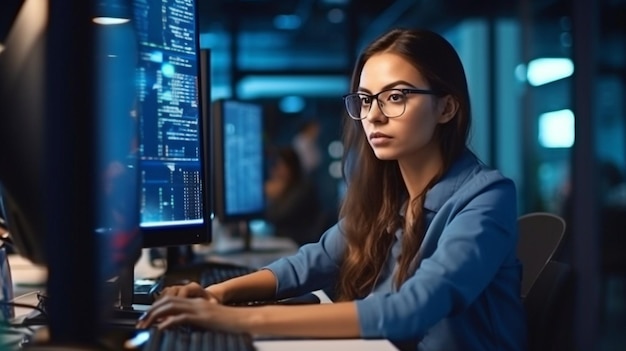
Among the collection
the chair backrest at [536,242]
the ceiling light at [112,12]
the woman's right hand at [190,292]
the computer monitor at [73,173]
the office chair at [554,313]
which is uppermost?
the ceiling light at [112,12]

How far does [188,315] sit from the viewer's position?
1.37 meters

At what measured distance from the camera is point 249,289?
180 centimetres

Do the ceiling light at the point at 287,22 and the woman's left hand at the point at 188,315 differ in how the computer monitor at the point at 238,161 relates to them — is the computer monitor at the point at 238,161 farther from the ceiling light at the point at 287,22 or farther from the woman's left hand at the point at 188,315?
the ceiling light at the point at 287,22

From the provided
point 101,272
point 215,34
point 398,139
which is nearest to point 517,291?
point 398,139

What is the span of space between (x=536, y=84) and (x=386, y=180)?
527 centimetres

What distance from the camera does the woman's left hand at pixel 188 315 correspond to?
4.46 ft

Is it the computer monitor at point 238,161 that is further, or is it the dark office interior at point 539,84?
the dark office interior at point 539,84

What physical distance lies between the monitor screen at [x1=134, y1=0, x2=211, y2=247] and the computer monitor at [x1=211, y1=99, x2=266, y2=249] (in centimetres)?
149

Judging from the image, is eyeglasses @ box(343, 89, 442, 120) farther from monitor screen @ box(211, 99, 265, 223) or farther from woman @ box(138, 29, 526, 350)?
monitor screen @ box(211, 99, 265, 223)

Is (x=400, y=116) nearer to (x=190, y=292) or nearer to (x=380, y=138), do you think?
(x=380, y=138)

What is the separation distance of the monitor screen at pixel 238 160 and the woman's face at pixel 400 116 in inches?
67.1

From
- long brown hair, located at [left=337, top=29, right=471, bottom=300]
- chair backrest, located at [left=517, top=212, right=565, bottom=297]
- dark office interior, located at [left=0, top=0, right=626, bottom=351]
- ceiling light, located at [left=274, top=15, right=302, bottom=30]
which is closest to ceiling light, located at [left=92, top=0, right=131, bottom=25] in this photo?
dark office interior, located at [left=0, top=0, right=626, bottom=351]

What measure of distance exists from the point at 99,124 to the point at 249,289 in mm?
838

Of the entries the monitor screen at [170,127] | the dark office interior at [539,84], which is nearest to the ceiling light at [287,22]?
the dark office interior at [539,84]
